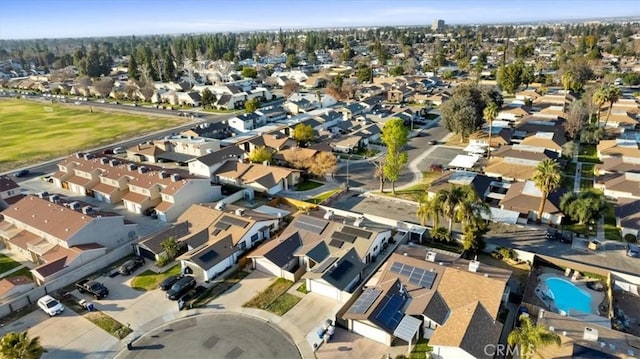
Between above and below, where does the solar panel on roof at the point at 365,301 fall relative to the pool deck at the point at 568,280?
above

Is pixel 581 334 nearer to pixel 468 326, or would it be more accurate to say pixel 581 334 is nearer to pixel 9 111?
pixel 468 326

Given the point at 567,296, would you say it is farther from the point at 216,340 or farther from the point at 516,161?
the point at 516,161

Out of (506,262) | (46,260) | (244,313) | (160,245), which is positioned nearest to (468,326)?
(506,262)

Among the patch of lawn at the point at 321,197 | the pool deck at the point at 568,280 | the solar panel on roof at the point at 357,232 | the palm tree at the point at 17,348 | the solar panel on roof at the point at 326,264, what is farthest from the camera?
the patch of lawn at the point at 321,197

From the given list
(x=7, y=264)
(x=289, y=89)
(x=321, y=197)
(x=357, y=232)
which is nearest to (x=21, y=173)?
(x=7, y=264)

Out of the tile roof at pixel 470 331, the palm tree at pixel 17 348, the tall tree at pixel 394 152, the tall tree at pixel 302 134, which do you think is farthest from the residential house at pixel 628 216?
the palm tree at pixel 17 348

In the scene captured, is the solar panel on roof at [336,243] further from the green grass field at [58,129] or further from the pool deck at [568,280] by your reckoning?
the green grass field at [58,129]
